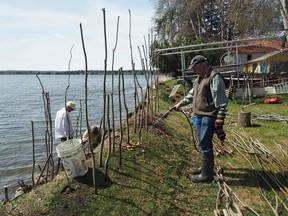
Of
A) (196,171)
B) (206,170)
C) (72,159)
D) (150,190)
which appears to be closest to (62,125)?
(72,159)

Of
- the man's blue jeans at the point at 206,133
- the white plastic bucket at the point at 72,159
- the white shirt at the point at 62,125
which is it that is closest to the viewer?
the white plastic bucket at the point at 72,159

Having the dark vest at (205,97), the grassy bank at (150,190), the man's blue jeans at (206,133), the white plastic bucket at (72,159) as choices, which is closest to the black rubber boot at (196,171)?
the grassy bank at (150,190)

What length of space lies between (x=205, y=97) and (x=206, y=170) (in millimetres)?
1277

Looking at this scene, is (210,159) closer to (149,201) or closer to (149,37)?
(149,201)

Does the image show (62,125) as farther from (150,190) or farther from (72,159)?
(150,190)

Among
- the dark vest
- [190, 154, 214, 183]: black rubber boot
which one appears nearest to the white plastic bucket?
[190, 154, 214, 183]: black rubber boot

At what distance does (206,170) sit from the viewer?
4996 mm

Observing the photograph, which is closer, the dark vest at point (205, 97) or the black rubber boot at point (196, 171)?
the dark vest at point (205, 97)

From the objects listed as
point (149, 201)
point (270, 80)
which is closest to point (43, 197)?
point (149, 201)

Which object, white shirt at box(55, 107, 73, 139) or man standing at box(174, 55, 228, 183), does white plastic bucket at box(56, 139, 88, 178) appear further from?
white shirt at box(55, 107, 73, 139)

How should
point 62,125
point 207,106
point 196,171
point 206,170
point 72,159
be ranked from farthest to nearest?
point 62,125, point 196,171, point 206,170, point 207,106, point 72,159

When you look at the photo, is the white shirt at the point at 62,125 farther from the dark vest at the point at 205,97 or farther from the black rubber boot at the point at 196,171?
the dark vest at the point at 205,97

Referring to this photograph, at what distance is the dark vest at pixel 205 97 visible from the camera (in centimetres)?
470

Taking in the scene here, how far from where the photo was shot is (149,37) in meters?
8.30
